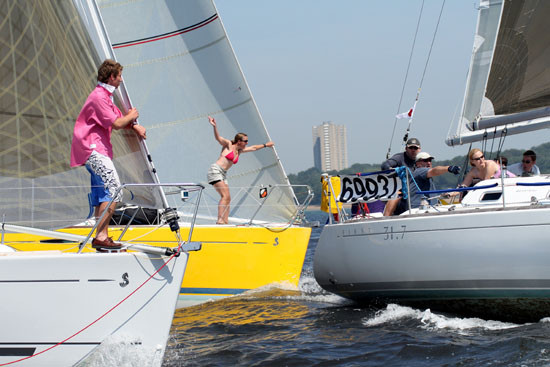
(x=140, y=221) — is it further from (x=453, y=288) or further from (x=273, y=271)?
(x=453, y=288)

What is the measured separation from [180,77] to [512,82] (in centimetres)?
471

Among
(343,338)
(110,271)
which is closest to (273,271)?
(343,338)

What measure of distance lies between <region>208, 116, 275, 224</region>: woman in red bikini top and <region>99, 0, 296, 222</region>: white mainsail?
2.14 feet

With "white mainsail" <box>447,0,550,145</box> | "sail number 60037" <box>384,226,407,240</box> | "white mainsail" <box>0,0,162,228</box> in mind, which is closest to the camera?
"white mainsail" <box>0,0,162,228</box>

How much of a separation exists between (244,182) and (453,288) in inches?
166

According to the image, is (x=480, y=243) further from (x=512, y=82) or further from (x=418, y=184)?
(x=512, y=82)

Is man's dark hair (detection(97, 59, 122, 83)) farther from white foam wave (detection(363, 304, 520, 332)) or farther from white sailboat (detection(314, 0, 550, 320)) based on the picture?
white foam wave (detection(363, 304, 520, 332))

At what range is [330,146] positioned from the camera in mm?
98375

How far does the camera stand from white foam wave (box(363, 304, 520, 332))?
6.32 metres

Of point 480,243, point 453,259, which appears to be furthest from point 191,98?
point 480,243

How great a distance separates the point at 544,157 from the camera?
30.3ft

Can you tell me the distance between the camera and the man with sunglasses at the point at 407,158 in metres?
8.34

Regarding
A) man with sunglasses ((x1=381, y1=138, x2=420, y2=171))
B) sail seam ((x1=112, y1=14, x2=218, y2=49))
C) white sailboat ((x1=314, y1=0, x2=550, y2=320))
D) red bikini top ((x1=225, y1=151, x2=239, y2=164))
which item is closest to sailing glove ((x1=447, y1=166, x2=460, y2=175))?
white sailboat ((x1=314, y1=0, x2=550, y2=320))

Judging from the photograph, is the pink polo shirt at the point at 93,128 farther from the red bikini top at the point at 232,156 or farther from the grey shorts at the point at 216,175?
the red bikini top at the point at 232,156
